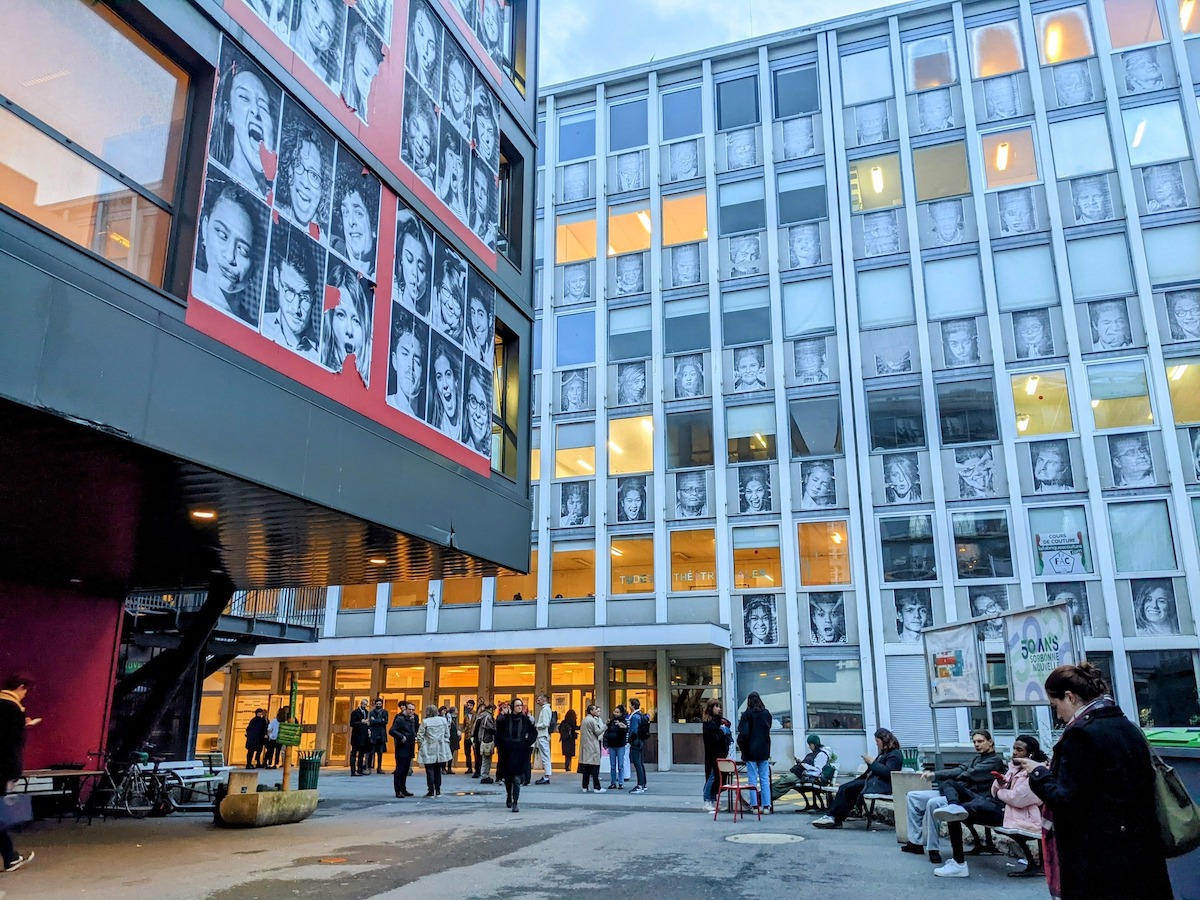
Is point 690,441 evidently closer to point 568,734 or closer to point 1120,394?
point 568,734

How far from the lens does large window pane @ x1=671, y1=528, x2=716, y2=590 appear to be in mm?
26594

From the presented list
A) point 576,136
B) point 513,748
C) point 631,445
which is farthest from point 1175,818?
point 576,136

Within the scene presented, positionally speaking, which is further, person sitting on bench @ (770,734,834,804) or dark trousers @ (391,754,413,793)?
dark trousers @ (391,754,413,793)

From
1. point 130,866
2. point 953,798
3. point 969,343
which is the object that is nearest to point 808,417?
point 969,343

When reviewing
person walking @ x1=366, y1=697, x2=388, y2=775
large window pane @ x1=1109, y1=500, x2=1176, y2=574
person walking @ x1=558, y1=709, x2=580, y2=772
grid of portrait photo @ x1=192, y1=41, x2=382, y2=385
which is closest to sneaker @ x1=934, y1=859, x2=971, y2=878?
grid of portrait photo @ x1=192, y1=41, x2=382, y2=385

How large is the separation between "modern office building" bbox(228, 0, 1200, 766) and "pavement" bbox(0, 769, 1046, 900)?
11602 millimetres

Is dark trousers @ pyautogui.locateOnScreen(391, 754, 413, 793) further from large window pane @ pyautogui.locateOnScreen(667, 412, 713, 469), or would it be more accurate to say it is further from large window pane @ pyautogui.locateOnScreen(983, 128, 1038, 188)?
large window pane @ pyautogui.locateOnScreen(983, 128, 1038, 188)

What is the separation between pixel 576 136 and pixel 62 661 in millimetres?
23742

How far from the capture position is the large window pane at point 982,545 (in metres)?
24.1

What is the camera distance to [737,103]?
30266 mm

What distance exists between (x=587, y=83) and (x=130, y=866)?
29040 millimetres

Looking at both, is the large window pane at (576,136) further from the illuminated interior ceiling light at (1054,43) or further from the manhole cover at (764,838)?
the manhole cover at (764,838)

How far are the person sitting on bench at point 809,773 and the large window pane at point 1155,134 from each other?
20.4m

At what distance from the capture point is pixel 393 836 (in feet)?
36.9
